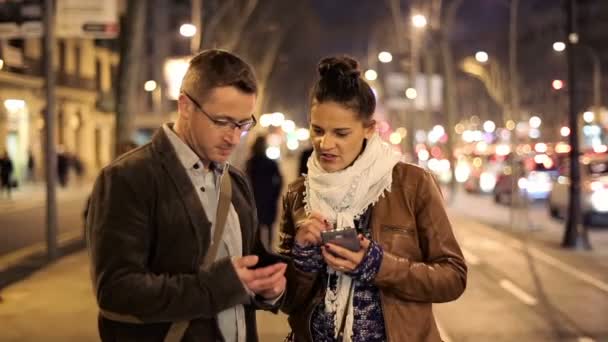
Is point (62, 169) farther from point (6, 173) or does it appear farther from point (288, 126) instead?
point (288, 126)

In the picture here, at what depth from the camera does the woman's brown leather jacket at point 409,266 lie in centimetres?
281

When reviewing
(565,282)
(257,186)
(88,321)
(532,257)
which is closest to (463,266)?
(88,321)

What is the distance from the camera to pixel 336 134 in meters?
2.98

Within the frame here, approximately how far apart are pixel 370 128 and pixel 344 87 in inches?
8.8

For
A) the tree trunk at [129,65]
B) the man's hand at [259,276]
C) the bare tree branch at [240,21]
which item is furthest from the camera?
the bare tree branch at [240,21]

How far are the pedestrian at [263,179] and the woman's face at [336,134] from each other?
31.4 ft

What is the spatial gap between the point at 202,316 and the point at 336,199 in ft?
2.89

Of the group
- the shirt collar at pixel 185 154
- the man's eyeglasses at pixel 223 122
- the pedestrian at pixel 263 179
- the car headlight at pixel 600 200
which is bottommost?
the car headlight at pixel 600 200

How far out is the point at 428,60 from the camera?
1410 inches

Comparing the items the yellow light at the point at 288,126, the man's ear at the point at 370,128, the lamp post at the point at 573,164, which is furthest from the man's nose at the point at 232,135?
the yellow light at the point at 288,126

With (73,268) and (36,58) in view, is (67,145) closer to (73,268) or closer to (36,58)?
(36,58)

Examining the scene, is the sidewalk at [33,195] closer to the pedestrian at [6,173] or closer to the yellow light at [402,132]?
the pedestrian at [6,173]

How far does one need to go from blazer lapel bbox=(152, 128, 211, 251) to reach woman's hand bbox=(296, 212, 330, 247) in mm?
506

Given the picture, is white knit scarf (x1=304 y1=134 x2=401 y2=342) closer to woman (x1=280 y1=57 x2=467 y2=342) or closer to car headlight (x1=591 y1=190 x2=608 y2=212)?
woman (x1=280 y1=57 x2=467 y2=342)
